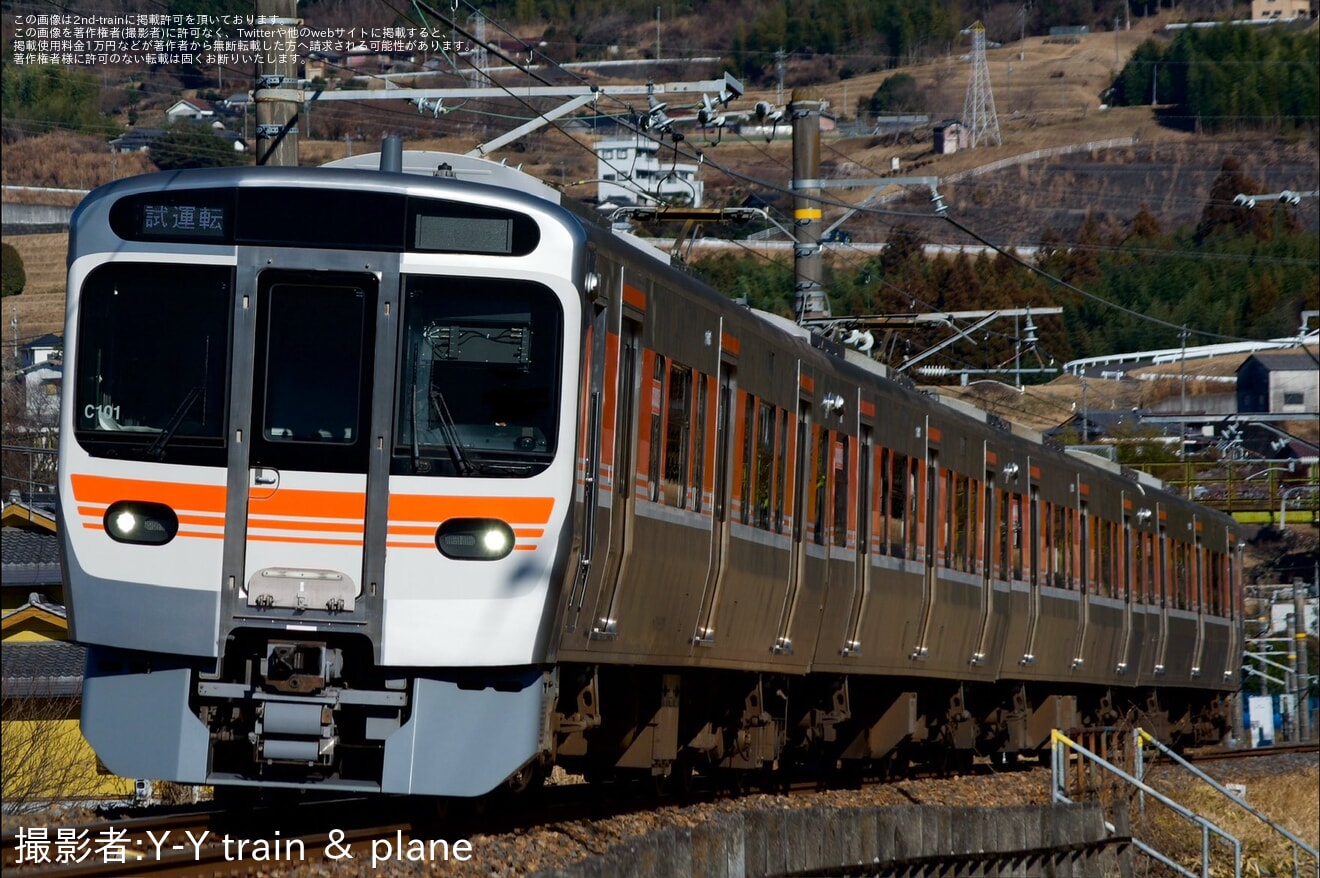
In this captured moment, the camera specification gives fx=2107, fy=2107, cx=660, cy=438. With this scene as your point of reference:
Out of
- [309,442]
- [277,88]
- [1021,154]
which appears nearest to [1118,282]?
[1021,154]

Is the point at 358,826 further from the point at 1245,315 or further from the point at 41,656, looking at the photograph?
the point at 1245,315

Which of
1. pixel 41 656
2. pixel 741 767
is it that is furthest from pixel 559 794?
pixel 41 656

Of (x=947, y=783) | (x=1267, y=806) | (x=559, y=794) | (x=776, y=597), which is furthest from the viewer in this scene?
(x=1267, y=806)

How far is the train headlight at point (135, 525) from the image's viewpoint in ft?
29.7

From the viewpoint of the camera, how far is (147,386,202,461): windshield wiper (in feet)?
29.8

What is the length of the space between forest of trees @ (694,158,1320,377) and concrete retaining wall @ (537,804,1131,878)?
52.9 metres

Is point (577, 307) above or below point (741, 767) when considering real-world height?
above

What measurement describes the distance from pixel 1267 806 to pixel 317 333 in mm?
17518

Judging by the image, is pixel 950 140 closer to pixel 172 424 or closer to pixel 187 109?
pixel 187 109

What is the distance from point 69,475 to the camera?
30.0ft

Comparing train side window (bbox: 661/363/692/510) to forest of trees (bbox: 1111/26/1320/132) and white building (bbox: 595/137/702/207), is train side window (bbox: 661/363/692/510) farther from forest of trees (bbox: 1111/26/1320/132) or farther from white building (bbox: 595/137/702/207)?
forest of trees (bbox: 1111/26/1320/132)

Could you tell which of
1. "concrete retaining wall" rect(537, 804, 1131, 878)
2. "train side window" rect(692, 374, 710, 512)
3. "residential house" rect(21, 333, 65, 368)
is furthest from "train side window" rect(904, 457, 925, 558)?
"residential house" rect(21, 333, 65, 368)

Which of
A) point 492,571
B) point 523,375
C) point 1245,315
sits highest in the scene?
point 523,375

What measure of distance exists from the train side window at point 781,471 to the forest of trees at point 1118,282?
172 feet
